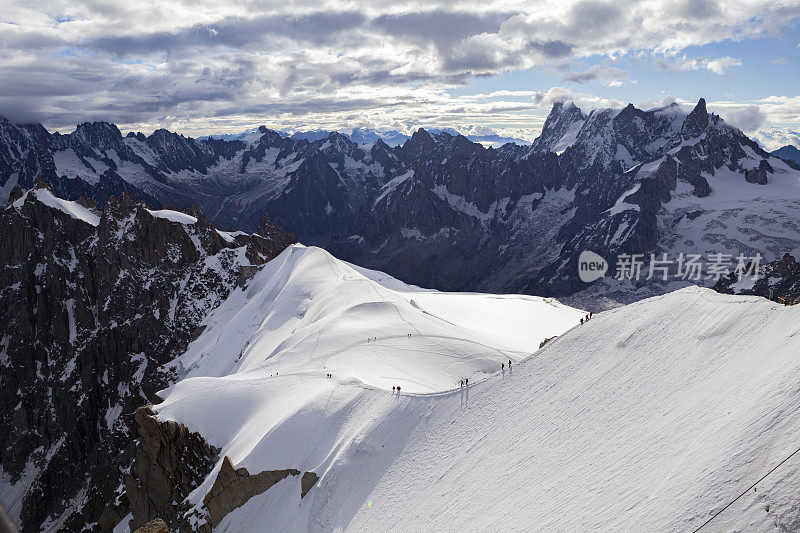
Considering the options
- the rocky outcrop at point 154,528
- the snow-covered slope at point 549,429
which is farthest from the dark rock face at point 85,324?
the rocky outcrop at point 154,528

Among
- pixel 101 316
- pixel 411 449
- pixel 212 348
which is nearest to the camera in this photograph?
pixel 411 449

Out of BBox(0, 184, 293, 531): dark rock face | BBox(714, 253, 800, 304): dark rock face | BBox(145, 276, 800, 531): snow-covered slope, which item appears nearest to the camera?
BBox(145, 276, 800, 531): snow-covered slope

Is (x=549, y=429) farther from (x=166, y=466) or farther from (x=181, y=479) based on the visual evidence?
(x=166, y=466)

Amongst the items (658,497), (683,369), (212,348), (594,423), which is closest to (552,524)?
(658,497)

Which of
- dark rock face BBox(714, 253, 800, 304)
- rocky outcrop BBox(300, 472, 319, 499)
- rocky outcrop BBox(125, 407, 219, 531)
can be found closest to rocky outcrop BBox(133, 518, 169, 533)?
rocky outcrop BBox(300, 472, 319, 499)

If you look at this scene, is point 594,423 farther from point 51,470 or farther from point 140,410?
point 51,470

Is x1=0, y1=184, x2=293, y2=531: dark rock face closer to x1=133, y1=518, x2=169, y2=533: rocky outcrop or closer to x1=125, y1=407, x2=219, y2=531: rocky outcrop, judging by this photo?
x1=125, y1=407, x2=219, y2=531: rocky outcrop
